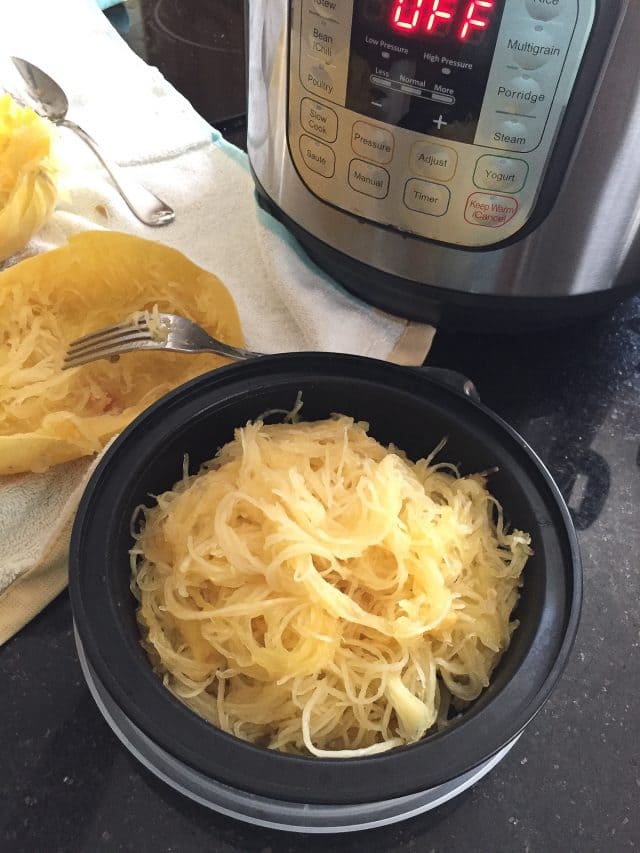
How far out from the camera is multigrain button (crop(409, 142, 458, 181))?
22.2 inches

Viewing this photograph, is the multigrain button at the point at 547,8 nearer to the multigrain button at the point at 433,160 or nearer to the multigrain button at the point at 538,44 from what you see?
the multigrain button at the point at 538,44

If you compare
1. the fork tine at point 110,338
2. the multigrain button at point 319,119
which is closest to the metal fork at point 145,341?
the fork tine at point 110,338

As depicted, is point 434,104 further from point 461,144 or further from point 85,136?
point 85,136

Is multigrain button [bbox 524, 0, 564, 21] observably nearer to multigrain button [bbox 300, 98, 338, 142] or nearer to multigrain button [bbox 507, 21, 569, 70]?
multigrain button [bbox 507, 21, 569, 70]

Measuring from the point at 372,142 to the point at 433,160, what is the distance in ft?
0.17

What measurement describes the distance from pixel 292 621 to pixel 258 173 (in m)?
0.47

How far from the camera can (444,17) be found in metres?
0.50

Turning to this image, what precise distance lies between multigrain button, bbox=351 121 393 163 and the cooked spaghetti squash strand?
24cm

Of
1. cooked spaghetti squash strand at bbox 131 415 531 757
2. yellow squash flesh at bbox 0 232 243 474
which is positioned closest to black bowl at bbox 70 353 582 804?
cooked spaghetti squash strand at bbox 131 415 531 757

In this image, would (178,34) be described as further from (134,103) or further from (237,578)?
(237,578)

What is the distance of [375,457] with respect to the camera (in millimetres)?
593

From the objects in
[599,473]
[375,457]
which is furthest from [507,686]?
[599,473]

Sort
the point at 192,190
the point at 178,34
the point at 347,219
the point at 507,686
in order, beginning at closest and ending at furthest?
the point at 507,686
the point at 347,219
the point at 192,190
the point at 178,34

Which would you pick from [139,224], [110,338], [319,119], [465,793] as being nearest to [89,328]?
[110,338]
